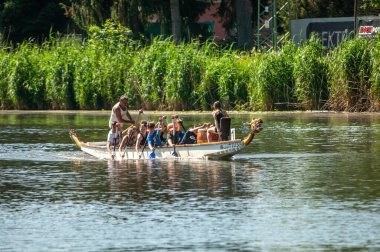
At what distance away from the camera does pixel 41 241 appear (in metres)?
16.7

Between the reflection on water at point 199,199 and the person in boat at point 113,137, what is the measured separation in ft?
2.63

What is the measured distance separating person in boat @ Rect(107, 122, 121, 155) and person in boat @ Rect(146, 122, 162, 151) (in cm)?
→ 155

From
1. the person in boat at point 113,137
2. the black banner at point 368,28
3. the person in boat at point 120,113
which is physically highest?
the black banner at point 368,28

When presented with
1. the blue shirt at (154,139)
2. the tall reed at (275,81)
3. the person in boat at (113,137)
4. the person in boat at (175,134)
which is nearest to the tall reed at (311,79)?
the tall reed at (275,81)

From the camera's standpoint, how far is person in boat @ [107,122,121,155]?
30.5 m

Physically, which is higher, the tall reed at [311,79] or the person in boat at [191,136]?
the tall reed at [311,79]

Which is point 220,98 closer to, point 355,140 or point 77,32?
point 355,140

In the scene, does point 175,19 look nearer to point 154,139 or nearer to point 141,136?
point 141,136

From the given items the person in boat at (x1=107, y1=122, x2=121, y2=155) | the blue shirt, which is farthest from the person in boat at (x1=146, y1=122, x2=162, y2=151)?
the person in boat at (x1=107, y1=122, x2=121, y2=155)

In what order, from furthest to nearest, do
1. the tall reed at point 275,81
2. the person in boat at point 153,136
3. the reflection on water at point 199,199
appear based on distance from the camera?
the tall reed at point 275,81 → the person in boat at point 153,136 → the reflection on water at point 199,199

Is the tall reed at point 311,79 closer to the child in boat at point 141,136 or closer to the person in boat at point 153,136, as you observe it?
the child in boat at point 141,136

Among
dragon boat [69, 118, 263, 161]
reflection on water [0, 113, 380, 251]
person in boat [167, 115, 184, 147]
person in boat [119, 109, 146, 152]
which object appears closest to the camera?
reflection on water [0, 113, 380, 251]

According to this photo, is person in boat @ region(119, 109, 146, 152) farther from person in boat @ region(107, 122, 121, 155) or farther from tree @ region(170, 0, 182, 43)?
tree @ region(170, 0, 182, 43)

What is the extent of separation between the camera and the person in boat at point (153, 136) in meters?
29.0
